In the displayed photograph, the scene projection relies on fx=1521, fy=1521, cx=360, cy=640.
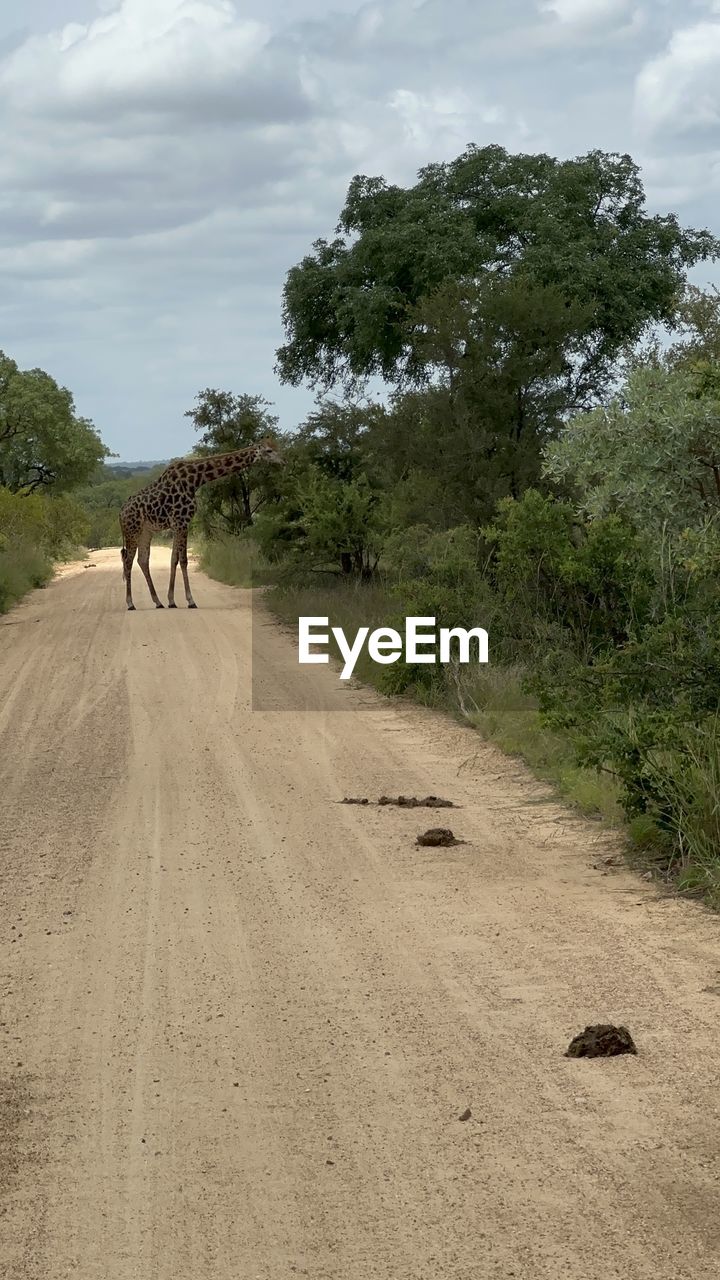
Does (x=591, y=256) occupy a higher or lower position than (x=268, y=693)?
higher

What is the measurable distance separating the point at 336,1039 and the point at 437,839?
3.03 m

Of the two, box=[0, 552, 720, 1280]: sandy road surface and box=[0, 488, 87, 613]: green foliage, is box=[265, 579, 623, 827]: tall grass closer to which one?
box=[0, 552, 720, 1280]: sandy road surface

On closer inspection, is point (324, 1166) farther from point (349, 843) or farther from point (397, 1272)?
point (349, 843)

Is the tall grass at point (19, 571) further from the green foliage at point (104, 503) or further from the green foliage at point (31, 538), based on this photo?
the green foliage at point (104, 503)

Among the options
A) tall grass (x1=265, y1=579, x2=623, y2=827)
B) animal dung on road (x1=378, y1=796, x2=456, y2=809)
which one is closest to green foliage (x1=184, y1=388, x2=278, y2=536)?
tall grass (x1=265, y1=579, x2=623, y2=827)

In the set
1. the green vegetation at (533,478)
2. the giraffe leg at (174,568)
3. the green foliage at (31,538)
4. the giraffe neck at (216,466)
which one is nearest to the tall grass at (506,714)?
the green vegetation at (533,478)

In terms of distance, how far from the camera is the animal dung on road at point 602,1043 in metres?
5.14

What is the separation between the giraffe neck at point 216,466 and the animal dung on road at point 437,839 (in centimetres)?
1679

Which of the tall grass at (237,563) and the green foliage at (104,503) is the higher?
the green foliage at (104,503)

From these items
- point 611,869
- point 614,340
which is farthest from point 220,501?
point 611,869

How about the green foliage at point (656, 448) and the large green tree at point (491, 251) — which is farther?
the large green tree at point (491, 251)

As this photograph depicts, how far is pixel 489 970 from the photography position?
6164 mm

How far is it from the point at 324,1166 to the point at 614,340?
2511cm

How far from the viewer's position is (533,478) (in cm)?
1752
